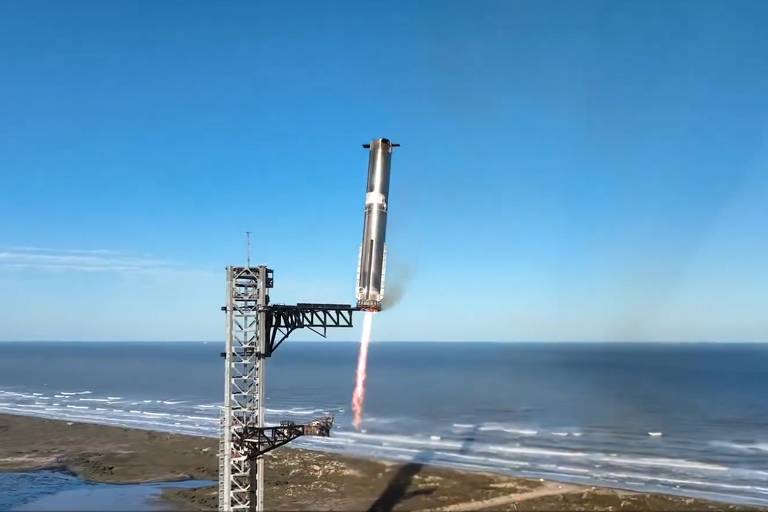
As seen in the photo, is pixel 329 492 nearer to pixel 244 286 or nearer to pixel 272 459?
pixel 272 459

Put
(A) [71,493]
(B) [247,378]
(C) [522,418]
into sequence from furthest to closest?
(C) [522,418] → (A) [71,493] → (B) [247,378]

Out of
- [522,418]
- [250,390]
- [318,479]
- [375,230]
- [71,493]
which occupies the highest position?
[375,230]

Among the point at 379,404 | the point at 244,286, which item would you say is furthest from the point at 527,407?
the point at 244,286

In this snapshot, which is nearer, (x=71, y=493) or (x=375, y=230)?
(x=375, y=230)

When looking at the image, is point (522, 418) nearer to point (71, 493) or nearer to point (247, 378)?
point (71, 493)

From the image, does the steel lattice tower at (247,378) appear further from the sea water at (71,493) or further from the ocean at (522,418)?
the ocean at (522,418)

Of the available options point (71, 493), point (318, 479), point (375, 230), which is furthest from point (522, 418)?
point (375, 230)

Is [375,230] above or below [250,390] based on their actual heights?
above
